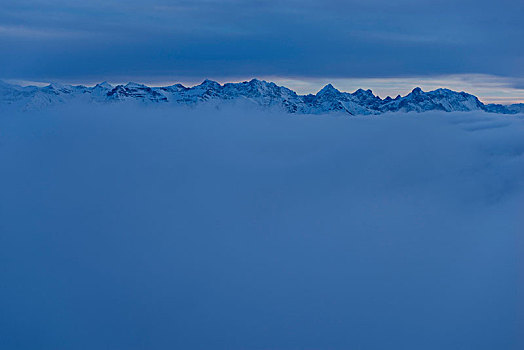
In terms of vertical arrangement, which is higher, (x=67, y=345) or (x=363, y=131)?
(x=363, y=131)

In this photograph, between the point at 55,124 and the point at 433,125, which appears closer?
the point at 433,125

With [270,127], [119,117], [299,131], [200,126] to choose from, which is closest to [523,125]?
[299,131]

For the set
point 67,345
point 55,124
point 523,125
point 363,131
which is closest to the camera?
point 67,345

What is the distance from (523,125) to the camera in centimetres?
9300

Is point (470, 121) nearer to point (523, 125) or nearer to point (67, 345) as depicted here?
point (523, 125)

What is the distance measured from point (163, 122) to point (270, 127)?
40.6 metres

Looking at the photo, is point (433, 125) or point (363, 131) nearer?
point (433, 125)

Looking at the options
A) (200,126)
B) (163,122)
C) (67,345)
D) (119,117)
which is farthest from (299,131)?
(67,345)

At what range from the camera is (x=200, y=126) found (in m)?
198

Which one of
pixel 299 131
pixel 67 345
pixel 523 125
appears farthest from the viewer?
pixel 299 131

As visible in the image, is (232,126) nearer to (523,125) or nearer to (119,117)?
(119,117)

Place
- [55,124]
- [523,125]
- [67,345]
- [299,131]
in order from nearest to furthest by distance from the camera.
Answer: [67,345], [523,125], [55,124], [299,131]

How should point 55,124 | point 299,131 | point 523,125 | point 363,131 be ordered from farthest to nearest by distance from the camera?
point 299,131, point 55,124, point 363,131, point 523,125

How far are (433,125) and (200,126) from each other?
100.0 m
